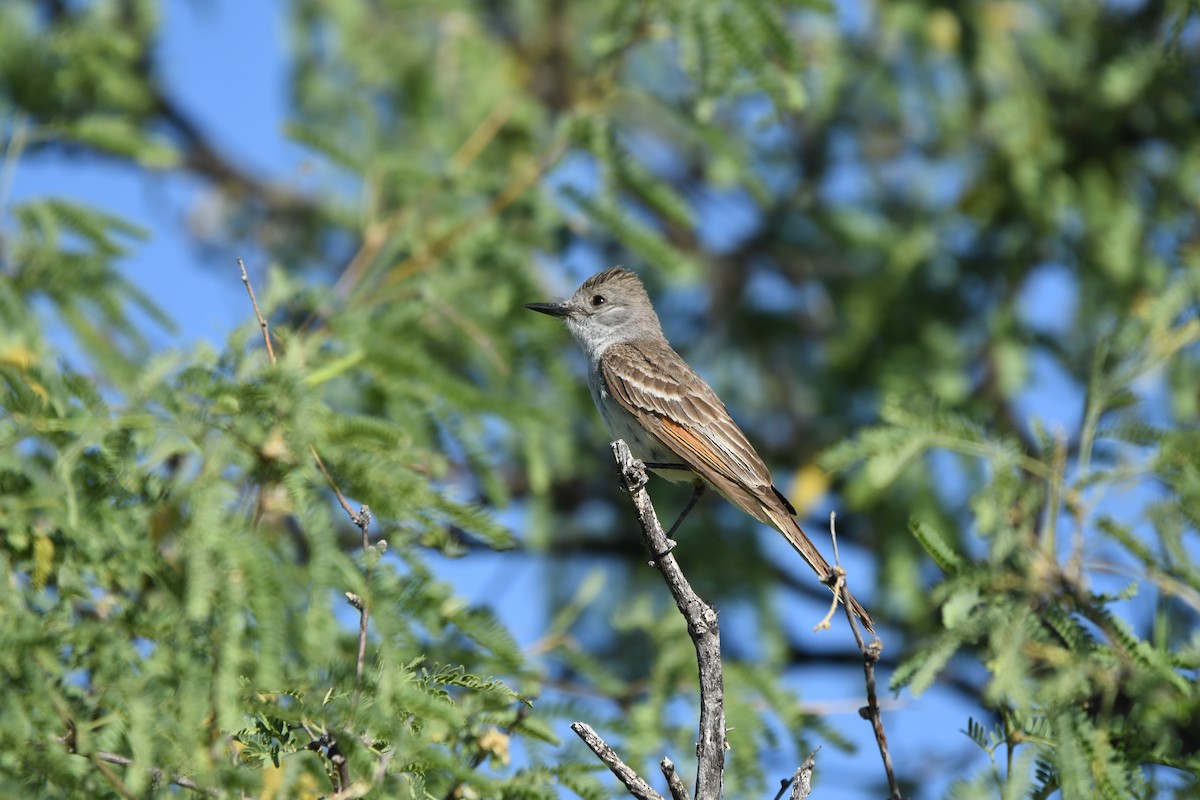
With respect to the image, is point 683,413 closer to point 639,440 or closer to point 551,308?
point 639,440

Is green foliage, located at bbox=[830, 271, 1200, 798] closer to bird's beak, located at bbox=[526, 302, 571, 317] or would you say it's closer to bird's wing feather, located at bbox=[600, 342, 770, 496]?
bird's wing feather, located at bbox=[600, 342, 770, 496]

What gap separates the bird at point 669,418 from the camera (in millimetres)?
6000

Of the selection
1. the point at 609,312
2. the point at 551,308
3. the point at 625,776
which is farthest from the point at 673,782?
the point at 609,312

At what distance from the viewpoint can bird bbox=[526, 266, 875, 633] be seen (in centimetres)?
600

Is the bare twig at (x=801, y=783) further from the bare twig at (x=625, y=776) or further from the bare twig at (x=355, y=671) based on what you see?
the bare twig at (x=355, y=671)

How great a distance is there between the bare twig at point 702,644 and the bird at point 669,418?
4.14 ft

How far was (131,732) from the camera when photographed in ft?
10.4

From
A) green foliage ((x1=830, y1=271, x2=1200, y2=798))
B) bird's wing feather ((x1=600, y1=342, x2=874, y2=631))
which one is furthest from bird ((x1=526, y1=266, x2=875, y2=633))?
green foliage ((x1=830, y1=271, x2=1200, y2=798))

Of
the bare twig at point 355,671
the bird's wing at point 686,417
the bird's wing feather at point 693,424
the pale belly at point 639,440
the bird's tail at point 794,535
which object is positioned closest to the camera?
the bare twig at point 355,671

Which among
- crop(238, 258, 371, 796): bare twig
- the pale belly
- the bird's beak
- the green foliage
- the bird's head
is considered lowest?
crop(238, 258, 371, 796): bare twig

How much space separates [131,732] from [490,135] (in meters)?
4.53

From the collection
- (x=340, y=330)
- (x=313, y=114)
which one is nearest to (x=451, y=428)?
(x=340, y=330)

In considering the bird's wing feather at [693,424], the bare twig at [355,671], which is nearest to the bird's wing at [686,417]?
the bird's wing feather at [693,424]

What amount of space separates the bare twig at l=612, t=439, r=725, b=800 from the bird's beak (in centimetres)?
225
